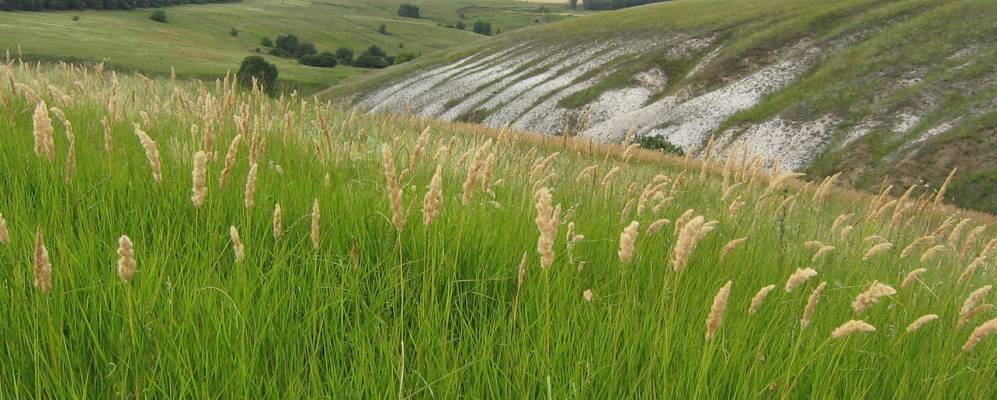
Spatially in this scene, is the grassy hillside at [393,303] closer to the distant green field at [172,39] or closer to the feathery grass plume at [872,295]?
the feathery grass plume at [872,295]

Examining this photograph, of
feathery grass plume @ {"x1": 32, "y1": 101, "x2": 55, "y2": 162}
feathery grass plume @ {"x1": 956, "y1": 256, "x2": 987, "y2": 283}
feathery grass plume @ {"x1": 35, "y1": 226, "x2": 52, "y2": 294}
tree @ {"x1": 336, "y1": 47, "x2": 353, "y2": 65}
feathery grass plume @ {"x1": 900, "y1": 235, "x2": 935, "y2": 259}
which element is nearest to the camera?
feathery grass plume @ {"x1": 35, "y1": 226, "x2": 52, "y2": 294}

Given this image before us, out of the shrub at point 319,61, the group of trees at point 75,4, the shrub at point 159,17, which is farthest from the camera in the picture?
the shrub at point 159,17

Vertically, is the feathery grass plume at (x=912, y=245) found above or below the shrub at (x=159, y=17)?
below

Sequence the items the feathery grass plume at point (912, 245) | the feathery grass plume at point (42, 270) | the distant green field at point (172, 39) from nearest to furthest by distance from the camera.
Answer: the feathery grass plume at point (42, 270), the feathery grass plume at point (912, 245), the distant green field at point (172, 39)

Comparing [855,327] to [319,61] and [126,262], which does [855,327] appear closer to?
[126,262]

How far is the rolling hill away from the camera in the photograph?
4262 cm

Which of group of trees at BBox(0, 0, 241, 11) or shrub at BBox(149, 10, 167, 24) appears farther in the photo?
shrub at BBox(149, 10, 167, 24)

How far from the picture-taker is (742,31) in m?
72.2

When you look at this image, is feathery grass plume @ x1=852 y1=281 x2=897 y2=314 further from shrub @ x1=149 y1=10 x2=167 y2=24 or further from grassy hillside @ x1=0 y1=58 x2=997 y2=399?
shrub @ x1=149 y1=10 x2=167 y2=24

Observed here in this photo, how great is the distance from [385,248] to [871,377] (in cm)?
242

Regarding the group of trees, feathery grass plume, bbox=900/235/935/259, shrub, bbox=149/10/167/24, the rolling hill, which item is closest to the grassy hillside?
feathery grass plume, bbox=900/235/935/259

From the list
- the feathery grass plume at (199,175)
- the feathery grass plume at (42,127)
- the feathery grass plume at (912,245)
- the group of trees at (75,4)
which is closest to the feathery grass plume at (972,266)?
the feathery grass plume at (912,245)

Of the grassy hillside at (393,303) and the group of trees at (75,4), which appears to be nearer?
the grassy hillside at (393,303)

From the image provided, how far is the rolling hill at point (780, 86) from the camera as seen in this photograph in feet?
140
